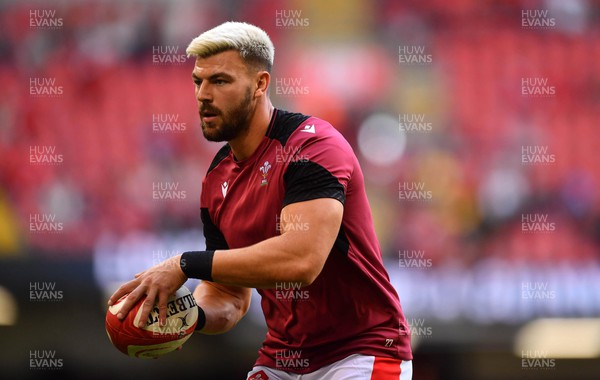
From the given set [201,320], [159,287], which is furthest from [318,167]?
[201,320]

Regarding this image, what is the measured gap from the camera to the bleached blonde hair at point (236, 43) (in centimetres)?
389

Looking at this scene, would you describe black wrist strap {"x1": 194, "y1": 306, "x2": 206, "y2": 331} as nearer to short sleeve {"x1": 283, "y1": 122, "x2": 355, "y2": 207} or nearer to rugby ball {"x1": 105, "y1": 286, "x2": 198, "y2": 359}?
rugby ball {"x1": 105, "y1": 286, "x2": 198, "y2": 359}

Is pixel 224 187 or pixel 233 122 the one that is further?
pixel 224 187

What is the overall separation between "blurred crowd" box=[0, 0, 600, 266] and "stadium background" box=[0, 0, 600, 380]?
0.06ft

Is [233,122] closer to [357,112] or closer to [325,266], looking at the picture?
[325,266]

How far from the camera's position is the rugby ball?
363 centimetres

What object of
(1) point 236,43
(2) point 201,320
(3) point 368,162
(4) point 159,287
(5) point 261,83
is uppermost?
(1) point 236,43

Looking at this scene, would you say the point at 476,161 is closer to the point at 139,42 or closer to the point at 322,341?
the point at 139,42

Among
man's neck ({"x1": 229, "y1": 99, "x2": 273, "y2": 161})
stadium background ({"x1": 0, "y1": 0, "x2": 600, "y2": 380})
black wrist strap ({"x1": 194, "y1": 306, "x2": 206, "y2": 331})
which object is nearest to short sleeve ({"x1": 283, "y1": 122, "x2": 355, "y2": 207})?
man's neck ({"x1": 229, "y1": 99, "x2": 273, "y2": 161})

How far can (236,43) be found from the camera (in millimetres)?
3918

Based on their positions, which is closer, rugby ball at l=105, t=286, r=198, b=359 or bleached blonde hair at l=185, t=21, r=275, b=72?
rugby ball at l=105, t=286, r=198, b=359

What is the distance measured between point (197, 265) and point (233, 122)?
756 mm

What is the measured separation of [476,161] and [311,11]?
2.14m

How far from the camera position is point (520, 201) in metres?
8.24
